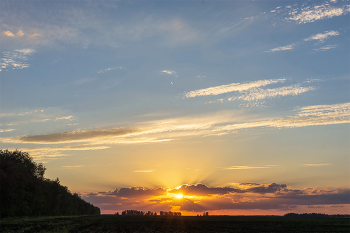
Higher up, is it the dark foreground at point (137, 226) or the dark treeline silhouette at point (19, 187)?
the dark treeline silhouette at point (19, 187)

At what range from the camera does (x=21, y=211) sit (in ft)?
297

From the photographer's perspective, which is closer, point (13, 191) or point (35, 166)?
point (13, 191)

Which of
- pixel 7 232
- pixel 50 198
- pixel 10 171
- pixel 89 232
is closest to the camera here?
pixel 7 232

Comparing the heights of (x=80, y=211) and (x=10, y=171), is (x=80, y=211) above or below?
below

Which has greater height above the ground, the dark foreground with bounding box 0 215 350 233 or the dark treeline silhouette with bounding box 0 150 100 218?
the dark treeline silhouette with bounding box 0 150 100 218

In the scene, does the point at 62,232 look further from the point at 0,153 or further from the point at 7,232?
the point at 0,153

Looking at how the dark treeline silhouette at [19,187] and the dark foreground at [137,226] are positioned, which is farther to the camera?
the dark treeline silhouette at [19,187]

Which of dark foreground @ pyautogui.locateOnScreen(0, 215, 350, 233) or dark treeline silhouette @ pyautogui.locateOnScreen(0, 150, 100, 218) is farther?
dark treeline silhouette @ pyautogui.locateOnScreen(0, 150, 100, 218)

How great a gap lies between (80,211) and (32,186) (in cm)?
10774

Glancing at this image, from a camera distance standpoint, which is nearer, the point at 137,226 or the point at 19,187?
the point at 137,226

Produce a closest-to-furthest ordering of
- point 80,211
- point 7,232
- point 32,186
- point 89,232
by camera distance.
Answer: point 7,232 → point 89,232 → point 32,186 → point 80,211

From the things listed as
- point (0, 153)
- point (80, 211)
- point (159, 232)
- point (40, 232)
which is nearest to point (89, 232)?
point (40, 232)

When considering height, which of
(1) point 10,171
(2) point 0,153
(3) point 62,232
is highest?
(2) point 0,153

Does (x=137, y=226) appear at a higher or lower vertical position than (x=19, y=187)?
lower
